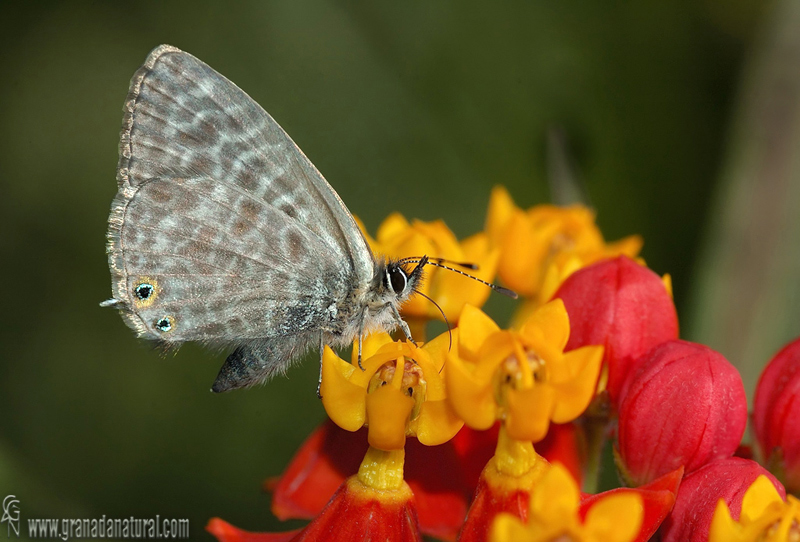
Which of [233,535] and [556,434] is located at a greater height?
[556,434]

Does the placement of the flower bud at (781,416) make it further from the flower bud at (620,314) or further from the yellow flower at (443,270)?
the yellow flower at (443,270)

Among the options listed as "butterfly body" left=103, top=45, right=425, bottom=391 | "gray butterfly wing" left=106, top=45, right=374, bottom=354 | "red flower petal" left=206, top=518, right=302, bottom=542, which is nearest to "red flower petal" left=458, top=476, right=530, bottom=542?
"red flower petal" left=206, top=518, right=302, bottom=542

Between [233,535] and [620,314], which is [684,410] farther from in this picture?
[233,535]

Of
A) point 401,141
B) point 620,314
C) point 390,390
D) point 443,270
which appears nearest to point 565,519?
point 390,390

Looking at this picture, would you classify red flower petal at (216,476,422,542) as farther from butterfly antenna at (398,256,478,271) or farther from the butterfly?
butterfly antenna at (398,256,478,271)

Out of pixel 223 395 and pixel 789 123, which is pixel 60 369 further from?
pixel 789 123

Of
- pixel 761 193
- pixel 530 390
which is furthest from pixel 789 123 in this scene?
pixel 530 390
